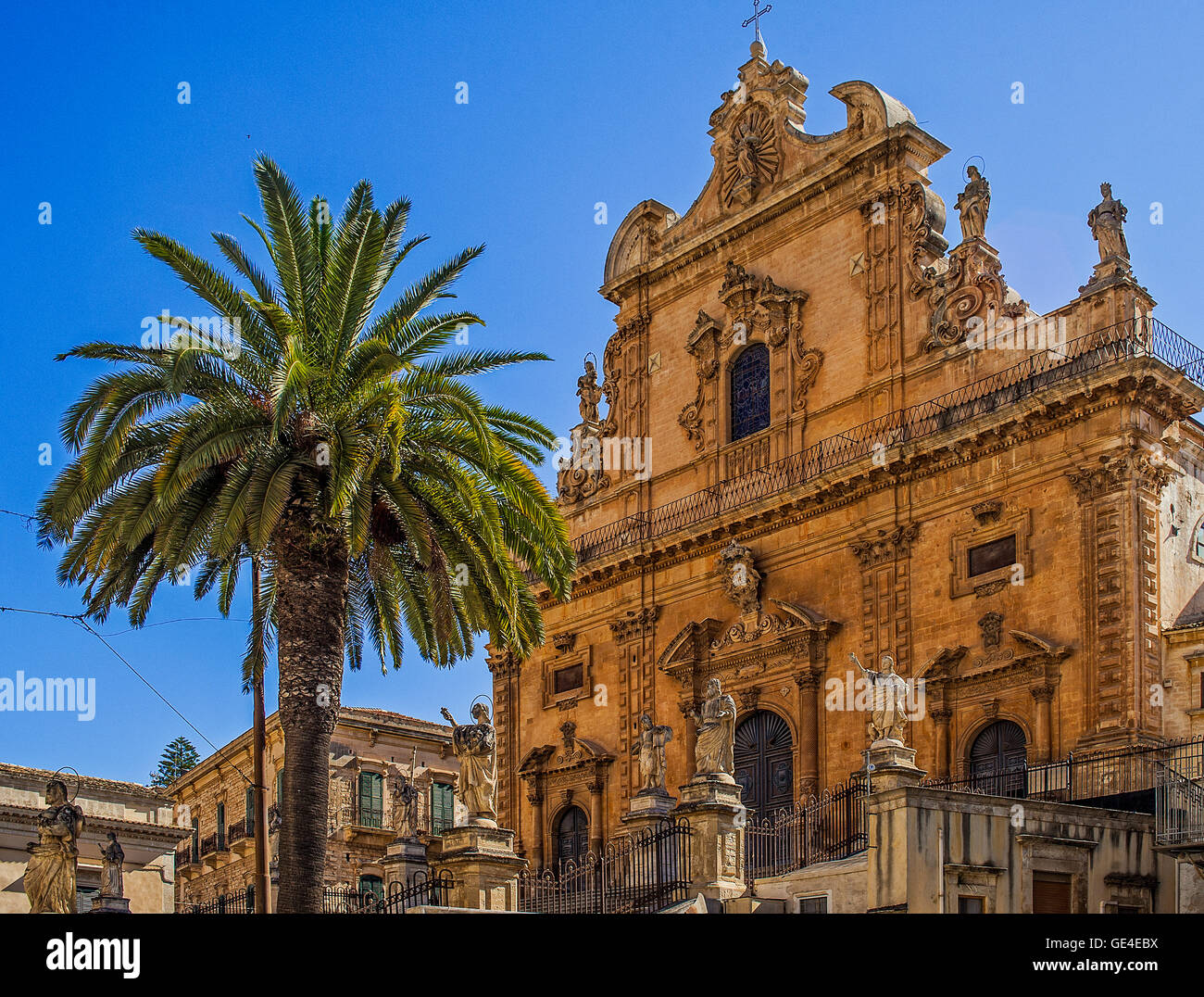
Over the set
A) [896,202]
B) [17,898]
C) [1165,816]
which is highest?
[896,202]

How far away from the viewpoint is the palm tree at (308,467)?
56.7ft

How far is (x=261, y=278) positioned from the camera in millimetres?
18781

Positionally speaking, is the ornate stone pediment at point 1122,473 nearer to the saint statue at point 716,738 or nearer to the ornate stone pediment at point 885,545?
the ornate stone pediment at point 885,545

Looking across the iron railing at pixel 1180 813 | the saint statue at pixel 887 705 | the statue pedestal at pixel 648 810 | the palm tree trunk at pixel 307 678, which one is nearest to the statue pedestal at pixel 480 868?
the statue pedestal at pixel 648 810

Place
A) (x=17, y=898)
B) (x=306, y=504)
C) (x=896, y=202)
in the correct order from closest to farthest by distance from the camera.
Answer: (x=306, y=504) → (x=896, y=202) → (x=17, y=898)

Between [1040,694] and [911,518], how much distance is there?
403 centimetres

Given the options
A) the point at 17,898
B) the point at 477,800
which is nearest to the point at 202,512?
the point at 477,800

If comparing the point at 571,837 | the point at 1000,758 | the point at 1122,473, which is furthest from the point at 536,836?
the point at 1122,473

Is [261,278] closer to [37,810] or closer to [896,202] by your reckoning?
[896,202]

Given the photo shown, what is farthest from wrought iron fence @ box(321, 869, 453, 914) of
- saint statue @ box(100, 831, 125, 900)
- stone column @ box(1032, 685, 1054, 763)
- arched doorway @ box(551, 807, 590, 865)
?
stone column @ box(1032, 685, 1054, 763)

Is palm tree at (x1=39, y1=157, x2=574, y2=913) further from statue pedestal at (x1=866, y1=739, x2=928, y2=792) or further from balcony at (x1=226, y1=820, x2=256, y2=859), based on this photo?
balcony at (x1=226, y1=820, x2=256, y2=859)

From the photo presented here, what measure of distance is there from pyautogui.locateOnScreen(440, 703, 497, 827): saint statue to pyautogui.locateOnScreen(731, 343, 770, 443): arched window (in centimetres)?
1058

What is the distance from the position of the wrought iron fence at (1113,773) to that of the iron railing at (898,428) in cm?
553
